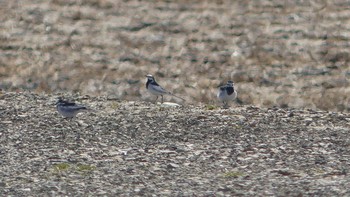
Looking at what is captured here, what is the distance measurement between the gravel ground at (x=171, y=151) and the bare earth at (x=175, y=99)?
0.12 ft

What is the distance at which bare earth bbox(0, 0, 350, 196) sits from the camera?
19.0 metres

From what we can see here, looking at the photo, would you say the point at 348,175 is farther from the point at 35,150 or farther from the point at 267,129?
the point at 35,150

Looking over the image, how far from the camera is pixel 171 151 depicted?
2142 cm

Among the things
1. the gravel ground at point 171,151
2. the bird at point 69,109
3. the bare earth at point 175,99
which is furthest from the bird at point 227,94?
the bird at point 69,109

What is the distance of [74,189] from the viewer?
1791 cm

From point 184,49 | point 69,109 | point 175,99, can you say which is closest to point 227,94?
point 175,99

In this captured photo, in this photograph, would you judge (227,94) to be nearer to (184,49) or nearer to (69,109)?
(69,109)

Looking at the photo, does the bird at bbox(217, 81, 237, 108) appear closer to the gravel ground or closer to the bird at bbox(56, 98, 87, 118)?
the gravel ground

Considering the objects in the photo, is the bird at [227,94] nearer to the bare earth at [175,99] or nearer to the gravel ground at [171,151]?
the bare earth at [175,99]

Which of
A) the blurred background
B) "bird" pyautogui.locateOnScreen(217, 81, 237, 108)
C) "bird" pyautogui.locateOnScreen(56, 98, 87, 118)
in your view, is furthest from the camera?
the blurred background

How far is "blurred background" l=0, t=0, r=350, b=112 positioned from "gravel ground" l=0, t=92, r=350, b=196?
2512 mm

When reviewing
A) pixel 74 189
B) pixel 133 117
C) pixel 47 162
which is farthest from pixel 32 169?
pixel 133 117

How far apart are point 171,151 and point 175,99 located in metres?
7.40

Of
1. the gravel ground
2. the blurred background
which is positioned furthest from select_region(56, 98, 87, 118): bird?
the blurred background
